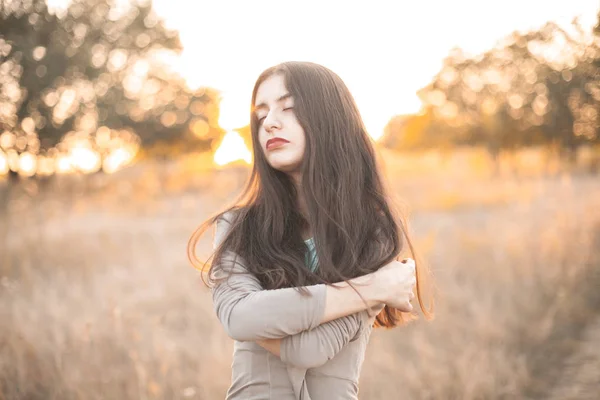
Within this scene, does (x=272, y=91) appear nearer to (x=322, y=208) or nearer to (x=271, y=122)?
(x=271, y=122)

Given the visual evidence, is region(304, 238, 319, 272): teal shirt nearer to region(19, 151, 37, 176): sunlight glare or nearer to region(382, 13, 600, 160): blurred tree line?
region(382, 13, 600, 160): blurred tree line

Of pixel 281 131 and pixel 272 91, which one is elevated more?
pixel 272 91

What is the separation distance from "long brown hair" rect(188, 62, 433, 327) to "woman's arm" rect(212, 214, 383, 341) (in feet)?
0.28

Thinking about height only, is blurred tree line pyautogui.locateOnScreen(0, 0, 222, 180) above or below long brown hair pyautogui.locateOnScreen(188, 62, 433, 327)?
above

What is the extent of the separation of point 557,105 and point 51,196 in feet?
24.6

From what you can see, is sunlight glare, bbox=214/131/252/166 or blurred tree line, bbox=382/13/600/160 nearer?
sunlight glare, bbox=214/131/252/166

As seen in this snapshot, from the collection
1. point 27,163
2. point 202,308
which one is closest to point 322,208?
point 202,308

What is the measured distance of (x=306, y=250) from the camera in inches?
68.9

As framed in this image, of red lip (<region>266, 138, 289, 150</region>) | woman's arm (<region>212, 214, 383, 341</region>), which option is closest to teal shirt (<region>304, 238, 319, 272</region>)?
woman's arm (<region>212, 214, 383, 341</region>)

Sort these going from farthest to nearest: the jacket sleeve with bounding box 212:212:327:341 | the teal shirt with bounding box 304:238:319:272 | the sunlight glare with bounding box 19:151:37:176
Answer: the sunlight glare with bounding box 19:151:37:176, the teal shirt with bounding box 304:238:319:272, the jacket sleeve with bounding box 212:212:327:341

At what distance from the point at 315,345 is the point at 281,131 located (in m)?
0.70

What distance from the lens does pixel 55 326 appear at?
141 inches

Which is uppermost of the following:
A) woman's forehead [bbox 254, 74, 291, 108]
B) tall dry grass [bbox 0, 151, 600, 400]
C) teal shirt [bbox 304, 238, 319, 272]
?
woman's forehead [bbox 254, 74, 291, 108]

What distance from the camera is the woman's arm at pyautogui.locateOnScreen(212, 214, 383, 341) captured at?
1.44 metres
